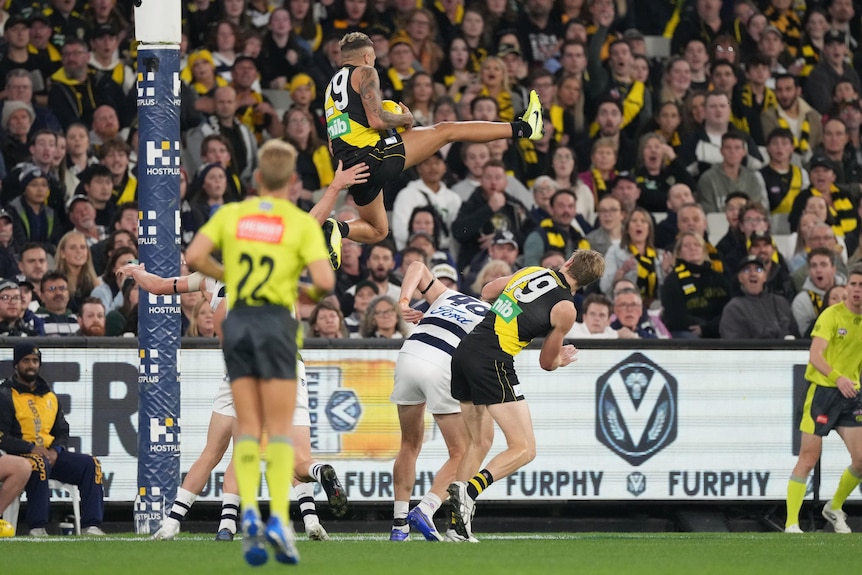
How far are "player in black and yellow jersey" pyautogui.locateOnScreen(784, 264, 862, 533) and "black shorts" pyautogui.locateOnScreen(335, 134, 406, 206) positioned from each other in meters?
4.48

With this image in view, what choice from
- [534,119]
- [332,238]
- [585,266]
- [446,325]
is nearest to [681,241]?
[534,119]

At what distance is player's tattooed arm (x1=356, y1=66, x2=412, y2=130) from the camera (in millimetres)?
12094

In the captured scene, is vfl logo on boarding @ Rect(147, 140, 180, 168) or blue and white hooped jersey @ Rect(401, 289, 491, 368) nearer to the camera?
blue and white hooped jersey @ Rect(401, 289, 491, 368)

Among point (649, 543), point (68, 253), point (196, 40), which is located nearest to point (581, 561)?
point (649, 543)

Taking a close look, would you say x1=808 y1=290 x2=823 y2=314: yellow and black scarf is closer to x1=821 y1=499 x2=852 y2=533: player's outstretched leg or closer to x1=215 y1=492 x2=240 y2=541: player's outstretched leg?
x1=821 y1=499 x2=852 y2=533: player's outstretched leg

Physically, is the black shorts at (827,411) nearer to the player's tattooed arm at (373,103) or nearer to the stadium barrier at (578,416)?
the stadium barrier at (578,416)

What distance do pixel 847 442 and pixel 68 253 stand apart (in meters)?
7.42

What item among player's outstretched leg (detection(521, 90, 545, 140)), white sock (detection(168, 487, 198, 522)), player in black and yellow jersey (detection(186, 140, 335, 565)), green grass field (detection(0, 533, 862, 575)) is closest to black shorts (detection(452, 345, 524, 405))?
green grass field (detection(0, 533, 862, 575))

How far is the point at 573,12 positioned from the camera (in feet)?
68.3

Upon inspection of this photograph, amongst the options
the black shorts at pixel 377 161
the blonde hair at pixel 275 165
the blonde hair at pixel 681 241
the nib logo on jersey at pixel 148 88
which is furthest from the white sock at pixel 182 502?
the blonde hair at pixel 681 241

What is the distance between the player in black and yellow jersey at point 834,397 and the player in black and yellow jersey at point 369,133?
361cm

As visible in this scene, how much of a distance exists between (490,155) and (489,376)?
22.1ft

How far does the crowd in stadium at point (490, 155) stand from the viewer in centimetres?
1633

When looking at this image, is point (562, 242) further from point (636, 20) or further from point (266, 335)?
point (266, 335)
